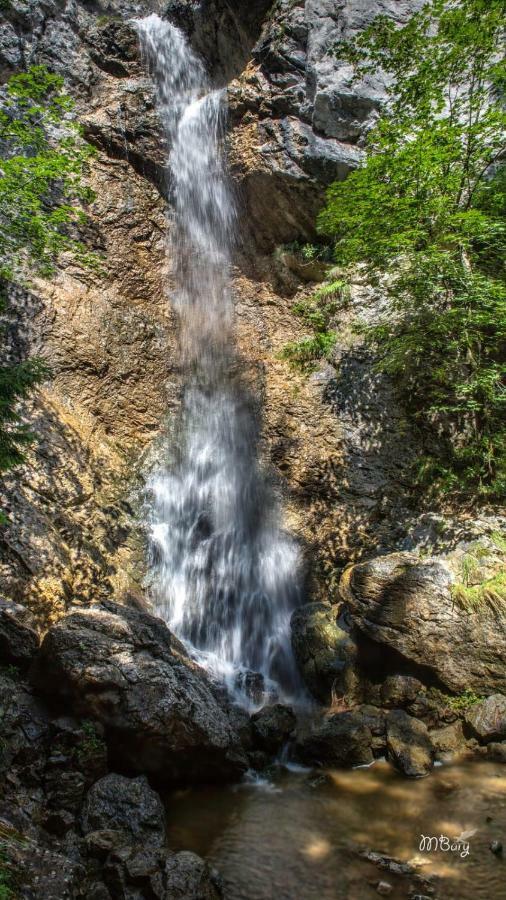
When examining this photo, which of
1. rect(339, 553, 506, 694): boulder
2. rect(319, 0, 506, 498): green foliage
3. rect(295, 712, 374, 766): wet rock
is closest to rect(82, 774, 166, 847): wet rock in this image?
rect(295, 712, 374, 766): wet rock

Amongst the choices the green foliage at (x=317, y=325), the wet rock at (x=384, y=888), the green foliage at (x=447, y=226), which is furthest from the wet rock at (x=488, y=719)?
the green foliage at (x=317, y=325)

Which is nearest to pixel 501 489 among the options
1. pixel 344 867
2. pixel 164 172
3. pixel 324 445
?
pixel 324 445

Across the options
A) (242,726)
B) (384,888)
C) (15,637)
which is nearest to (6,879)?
(384,888)

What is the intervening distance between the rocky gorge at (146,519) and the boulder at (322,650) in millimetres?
33

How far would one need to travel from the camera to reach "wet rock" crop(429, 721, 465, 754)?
6719 millimetres

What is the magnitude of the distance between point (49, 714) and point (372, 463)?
23.6 ft

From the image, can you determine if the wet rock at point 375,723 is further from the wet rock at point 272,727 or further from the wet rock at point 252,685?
the wet rock at point 252,685

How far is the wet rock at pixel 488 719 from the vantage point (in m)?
6.73

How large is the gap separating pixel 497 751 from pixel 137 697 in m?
4.44

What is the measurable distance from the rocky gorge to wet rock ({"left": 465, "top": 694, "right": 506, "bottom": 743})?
3 cm

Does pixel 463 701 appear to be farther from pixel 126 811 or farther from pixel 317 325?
pixel 317 325

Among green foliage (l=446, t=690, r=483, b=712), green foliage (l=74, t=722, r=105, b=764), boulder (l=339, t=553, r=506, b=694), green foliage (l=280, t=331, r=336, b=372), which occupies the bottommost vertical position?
green foliage (l=446, t=690, r=483, b=712)

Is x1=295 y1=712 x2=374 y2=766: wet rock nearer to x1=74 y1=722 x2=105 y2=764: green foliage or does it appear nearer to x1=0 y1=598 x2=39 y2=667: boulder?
x1=74 y1=722 x2=105 y2=764: green foliage

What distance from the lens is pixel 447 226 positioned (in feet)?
29.1
